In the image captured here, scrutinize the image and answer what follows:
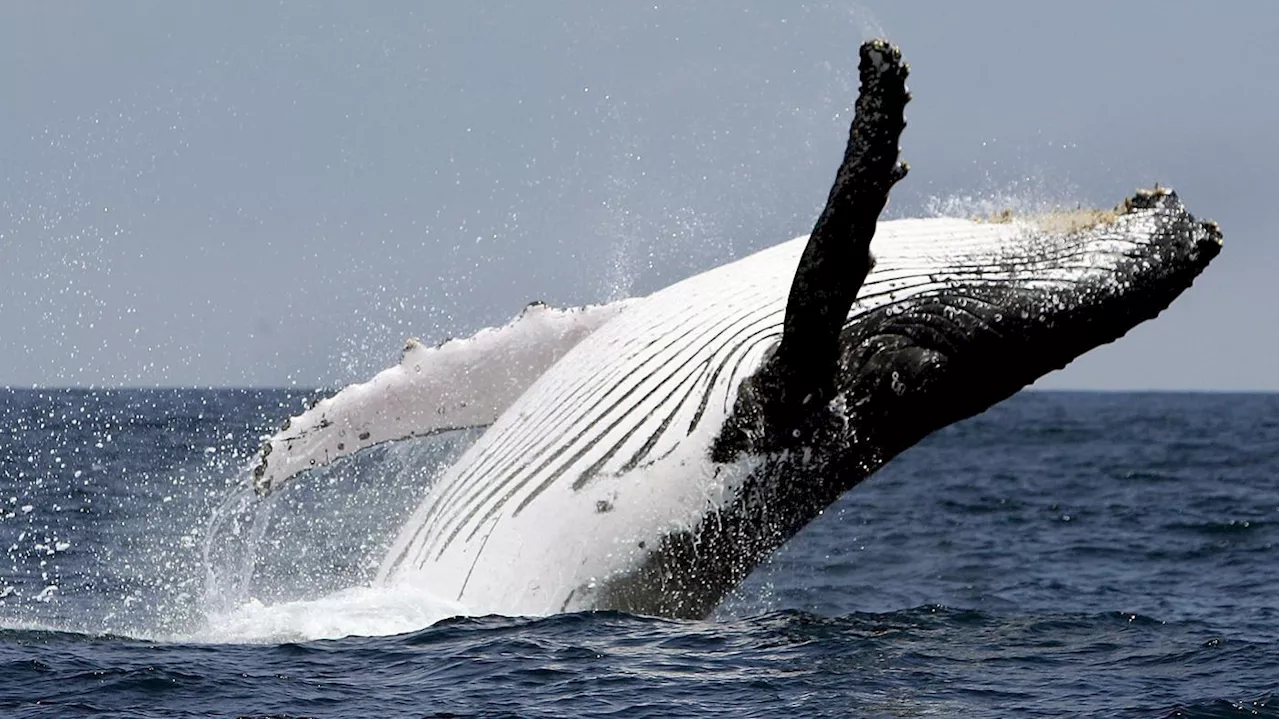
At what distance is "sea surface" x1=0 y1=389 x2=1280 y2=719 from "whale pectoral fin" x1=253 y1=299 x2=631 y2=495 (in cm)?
28

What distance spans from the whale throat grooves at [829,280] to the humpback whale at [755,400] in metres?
0.02

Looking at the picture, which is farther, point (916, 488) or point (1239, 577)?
point (916, 488)

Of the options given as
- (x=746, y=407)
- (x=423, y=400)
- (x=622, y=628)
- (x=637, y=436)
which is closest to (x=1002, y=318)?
(x=746, y=407)

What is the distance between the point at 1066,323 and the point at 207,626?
587 cm

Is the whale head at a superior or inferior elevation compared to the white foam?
superior

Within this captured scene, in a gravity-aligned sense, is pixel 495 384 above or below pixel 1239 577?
above

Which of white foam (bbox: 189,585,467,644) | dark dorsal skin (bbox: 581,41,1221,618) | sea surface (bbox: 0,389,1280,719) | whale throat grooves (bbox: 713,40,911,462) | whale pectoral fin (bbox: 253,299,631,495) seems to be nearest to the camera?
whale throat grooves (bbox: 713,40,911,462)

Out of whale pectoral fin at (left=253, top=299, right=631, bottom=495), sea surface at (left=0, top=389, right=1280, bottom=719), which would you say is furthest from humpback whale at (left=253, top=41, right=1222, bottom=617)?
whale pectoral fin at (left=253, top=299, right=631, bottom=495)

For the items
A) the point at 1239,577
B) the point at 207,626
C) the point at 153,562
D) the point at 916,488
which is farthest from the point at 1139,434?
the point at 207,626

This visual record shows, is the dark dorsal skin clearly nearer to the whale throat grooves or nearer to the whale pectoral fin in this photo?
the whale throat grooves

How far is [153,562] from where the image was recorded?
54.5 ft

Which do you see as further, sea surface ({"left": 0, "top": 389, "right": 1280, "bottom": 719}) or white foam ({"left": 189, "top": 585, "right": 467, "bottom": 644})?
white foam ({"left": 189, "top": 585, "right": 467, "bottom": 644})

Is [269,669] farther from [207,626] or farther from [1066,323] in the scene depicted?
[1066,323]

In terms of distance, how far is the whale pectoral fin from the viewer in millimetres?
10703
